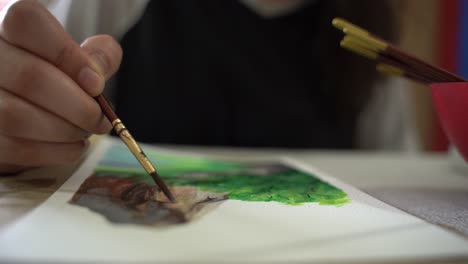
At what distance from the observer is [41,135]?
266mm

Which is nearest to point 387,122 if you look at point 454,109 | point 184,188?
point 454,109

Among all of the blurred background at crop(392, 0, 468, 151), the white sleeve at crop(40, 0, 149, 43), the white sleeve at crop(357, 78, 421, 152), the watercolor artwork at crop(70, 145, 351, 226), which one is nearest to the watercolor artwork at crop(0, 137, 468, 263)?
the watercolor artwork at crop(70, 145, 351, 226)

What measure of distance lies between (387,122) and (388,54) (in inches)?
21.0

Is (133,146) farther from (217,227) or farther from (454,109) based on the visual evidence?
(454,109)

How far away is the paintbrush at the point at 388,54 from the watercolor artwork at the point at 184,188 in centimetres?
10

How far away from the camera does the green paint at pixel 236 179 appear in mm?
255

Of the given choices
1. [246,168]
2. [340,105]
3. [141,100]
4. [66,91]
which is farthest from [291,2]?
[66,91]

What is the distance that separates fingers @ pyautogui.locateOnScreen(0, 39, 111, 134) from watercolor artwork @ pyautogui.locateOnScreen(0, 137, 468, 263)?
51 mm

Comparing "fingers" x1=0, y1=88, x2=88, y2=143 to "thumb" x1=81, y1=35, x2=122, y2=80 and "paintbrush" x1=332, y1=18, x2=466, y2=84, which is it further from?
"paintbrush" x1=332, y1=18, x2=466, y2=84

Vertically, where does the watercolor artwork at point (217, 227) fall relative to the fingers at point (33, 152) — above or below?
below

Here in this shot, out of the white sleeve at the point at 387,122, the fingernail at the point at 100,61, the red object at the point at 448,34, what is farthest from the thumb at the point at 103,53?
the red object at the point at 448,34

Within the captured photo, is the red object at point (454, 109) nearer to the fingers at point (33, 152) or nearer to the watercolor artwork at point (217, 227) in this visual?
the watercolor artwork at point (217, 227)

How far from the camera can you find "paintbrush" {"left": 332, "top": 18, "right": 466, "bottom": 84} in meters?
0.29

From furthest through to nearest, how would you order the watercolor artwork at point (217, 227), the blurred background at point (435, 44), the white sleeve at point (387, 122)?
the blurred background at point (435, 44) < the white sleeve at point (387, 122) < the watercolor artwork at point (217, 227)
